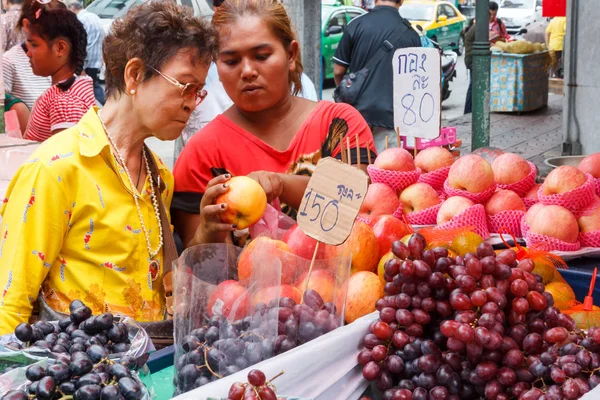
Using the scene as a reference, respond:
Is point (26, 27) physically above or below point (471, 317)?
above

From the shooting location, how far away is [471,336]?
1.69m

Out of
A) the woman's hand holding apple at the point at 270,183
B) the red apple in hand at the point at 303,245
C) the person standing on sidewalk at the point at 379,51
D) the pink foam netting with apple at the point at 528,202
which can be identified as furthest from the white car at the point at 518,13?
the red apple in hand at the point at 303,245

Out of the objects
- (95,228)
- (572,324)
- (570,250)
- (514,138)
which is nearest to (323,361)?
(572,324)

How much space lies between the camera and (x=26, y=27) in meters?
5.34

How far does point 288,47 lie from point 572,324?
1651mm

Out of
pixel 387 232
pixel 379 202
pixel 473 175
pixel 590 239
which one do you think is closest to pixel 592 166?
pixel 590 239

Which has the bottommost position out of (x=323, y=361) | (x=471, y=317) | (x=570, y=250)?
(x=570, y=250)

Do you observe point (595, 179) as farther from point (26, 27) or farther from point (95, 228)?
point (26, 27)

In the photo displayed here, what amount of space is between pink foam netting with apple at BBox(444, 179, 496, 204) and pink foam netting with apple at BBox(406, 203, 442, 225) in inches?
3.0

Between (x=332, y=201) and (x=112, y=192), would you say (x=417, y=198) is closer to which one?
(x=332, y=201)

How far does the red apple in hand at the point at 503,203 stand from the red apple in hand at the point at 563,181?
0.11 meters

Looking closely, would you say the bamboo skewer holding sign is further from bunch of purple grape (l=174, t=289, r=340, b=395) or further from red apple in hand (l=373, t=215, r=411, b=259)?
red apple in hand (l=373, t=215, r=411, b=259)

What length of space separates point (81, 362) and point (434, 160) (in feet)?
6.96

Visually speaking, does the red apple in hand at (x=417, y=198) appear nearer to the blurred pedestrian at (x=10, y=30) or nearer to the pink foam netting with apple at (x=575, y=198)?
the pink foam netting with apple at (x=575, y=198)
